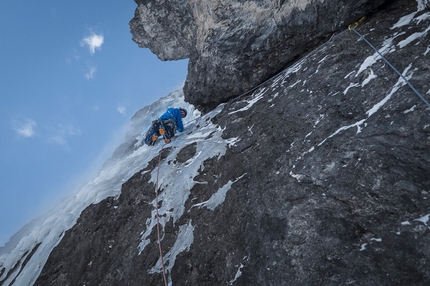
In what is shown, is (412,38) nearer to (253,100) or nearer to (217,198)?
(253,100)

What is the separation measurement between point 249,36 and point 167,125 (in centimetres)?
530

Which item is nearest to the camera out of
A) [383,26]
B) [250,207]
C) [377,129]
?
[377,129]

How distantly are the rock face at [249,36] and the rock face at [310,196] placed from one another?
63 centimetres

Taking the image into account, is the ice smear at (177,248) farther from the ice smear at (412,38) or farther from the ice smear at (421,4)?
the ice smear at (421,4)

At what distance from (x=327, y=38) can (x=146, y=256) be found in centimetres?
837

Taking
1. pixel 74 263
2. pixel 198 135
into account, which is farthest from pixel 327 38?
pixel 74 263

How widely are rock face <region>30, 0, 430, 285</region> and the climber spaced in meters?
3.37

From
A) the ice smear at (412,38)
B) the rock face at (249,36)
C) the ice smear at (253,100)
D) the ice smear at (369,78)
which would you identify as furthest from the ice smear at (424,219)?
the rock face at (249,36)

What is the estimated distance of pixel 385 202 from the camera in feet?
10.7

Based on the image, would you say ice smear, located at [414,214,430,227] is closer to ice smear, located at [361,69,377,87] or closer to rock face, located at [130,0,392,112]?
ice smear, located at [361,69,377,87]

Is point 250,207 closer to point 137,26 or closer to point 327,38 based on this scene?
point 327,38

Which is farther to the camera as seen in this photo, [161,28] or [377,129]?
[161,28]

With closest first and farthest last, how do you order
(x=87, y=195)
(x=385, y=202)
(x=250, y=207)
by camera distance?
(x=385, y=202) < (x=250, y=207) < (x=87, y=195)

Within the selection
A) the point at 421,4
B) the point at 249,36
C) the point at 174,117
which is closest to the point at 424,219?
the point at 421,4
